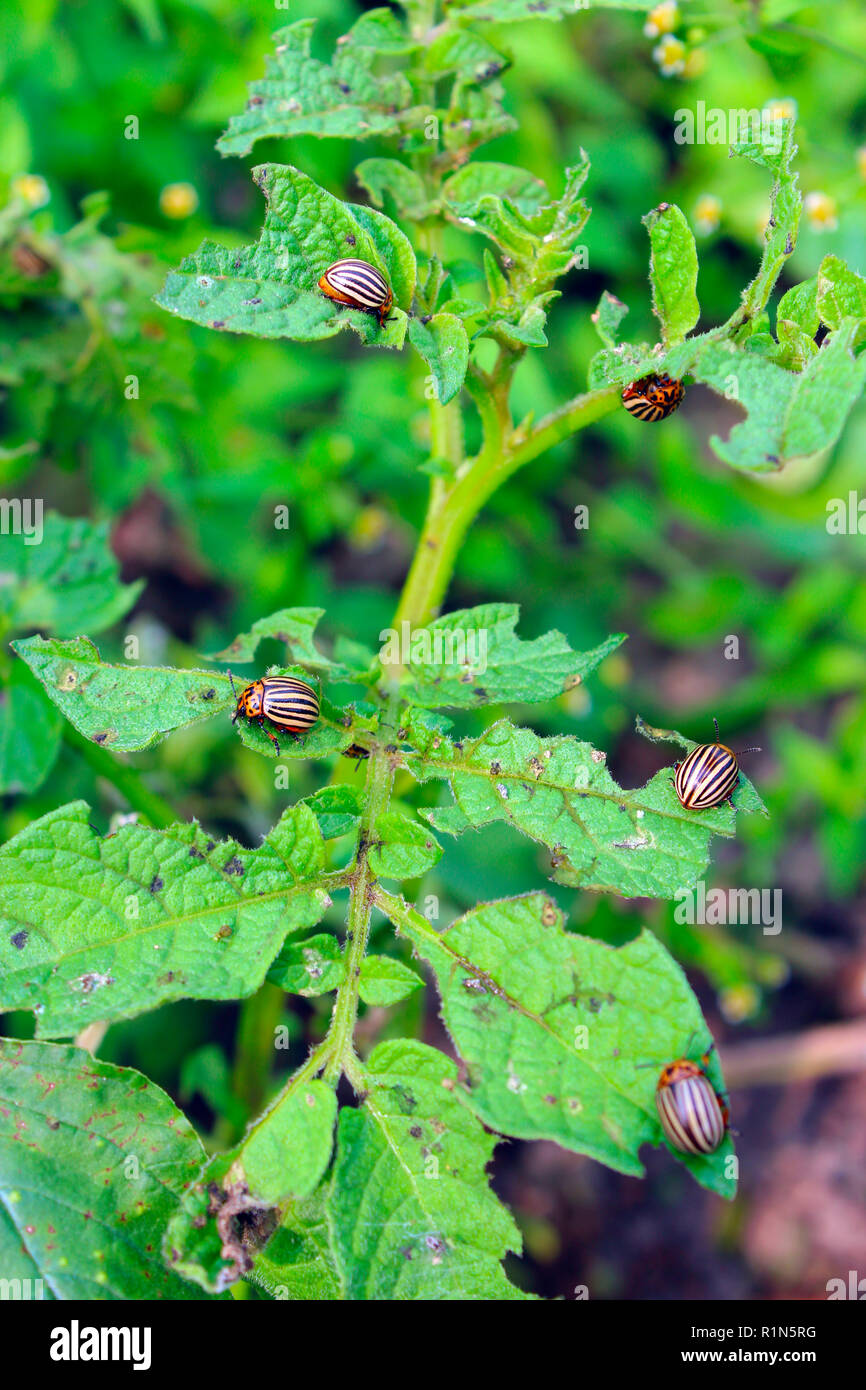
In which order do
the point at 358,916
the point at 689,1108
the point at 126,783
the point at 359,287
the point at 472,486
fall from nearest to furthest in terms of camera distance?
1. the point at 689,1108
2. the point at 359,287
3. the point at 358,916
4. the point at 472,486
5. the point at 126,783

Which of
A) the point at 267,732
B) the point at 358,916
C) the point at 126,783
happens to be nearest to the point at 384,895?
the point at 358,916

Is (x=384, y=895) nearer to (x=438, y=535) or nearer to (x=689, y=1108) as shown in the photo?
(x=689, y=1108)

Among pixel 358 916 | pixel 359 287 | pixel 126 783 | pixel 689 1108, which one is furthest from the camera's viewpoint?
pixel 126 783

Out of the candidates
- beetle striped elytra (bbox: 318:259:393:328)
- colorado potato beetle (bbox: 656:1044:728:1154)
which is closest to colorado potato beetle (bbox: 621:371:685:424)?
beetle striped elytra (bbox: 318:259:393:328)

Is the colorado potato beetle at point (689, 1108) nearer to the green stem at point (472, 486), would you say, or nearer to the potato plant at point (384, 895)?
the potato plant at point (384, 895)

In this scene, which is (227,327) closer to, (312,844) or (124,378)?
(312,844)

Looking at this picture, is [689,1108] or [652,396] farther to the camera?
[652,396]
